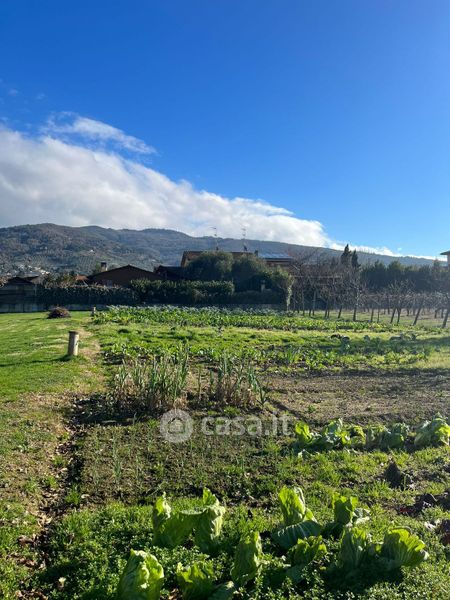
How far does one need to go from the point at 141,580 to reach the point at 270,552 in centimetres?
141

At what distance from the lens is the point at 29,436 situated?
6543 mm

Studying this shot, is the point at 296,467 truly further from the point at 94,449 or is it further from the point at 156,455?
the point at 94,449

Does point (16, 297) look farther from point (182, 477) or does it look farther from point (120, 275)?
point (182, 477)

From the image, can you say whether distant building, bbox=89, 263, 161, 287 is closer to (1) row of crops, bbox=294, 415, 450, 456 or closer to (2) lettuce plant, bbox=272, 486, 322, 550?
(1) row of crops, bbox=294, 415, 450, 456

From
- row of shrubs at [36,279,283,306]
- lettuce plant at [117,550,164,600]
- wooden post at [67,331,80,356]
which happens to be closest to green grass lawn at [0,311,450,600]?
lettuce plant at [117,550,164,600]

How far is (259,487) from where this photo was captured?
5.20m

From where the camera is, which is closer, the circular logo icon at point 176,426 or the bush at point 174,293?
the circular logo icon at point 176,426

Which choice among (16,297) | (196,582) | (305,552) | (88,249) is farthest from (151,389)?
(88,249)

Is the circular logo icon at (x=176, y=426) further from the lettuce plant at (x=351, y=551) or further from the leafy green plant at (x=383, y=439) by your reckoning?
the lettuce plant at (x=351, y=551)

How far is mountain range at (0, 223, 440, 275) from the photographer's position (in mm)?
96500

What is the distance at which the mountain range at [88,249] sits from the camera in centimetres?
9650

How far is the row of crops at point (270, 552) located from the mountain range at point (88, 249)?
72.3 metres

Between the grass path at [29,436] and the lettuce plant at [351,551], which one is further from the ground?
the lettuce plant at [351,551]

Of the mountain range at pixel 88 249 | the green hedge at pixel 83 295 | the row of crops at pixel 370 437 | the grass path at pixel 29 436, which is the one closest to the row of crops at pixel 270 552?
the grass path at pixel 29 436
